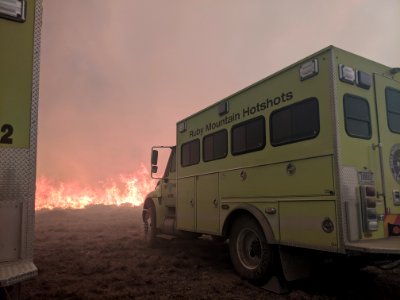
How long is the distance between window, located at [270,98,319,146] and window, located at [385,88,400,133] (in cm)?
150

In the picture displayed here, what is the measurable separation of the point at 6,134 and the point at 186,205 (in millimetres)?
6067

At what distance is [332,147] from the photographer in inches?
204

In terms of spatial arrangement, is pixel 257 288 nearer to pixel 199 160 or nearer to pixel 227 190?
pixel 227 190

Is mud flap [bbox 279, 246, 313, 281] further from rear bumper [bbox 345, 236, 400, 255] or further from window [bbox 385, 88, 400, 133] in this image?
window [bbox 385, 88, 400, 133]

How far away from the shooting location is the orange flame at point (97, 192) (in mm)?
41241

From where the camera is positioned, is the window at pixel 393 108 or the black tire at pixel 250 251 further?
the black tire at pixel 250 251

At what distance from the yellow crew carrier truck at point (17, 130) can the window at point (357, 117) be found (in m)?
4.41

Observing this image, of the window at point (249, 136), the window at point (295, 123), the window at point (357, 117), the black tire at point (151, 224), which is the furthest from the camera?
the black tire at point (151, 224)

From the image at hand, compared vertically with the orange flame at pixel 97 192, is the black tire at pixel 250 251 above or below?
below

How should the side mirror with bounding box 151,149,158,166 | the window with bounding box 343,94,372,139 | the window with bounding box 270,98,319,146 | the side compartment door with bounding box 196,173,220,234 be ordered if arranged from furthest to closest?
the side mirror with bounding box 151,149,158,166 → the side compartment door with bounding box 196,173,220,234 → the window with bounding box 270,98,319,146 → the window with bounding box 343,94,372,139

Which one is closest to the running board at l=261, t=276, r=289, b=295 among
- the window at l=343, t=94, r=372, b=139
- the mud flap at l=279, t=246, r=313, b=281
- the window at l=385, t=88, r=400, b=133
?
the mud flap at l=279, t=246, r=313, b=281

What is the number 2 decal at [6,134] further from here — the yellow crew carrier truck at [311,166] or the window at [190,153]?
the window at [190,153]

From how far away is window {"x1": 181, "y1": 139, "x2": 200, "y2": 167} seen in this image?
357 inches

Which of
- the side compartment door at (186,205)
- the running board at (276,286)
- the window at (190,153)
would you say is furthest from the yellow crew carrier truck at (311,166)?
the window at (190,153)
